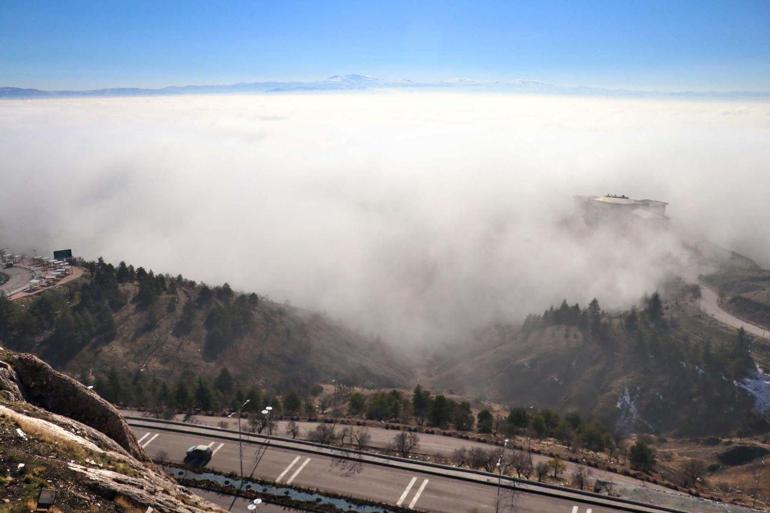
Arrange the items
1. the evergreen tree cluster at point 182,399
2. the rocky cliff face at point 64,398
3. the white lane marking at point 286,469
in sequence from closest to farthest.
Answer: the rocky cliff face at point 64,398, the white lane marking at point 286,469, the evergreen tree cluster at point 182,399

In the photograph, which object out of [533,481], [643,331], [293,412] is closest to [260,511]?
[533,481]

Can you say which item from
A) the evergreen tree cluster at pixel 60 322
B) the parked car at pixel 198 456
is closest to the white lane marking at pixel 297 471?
the parked car at pixel 198 456

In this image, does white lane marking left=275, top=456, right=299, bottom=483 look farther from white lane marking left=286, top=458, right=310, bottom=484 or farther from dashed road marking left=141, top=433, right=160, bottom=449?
dashed road marking left=141, top=433, right=160, bottom=449

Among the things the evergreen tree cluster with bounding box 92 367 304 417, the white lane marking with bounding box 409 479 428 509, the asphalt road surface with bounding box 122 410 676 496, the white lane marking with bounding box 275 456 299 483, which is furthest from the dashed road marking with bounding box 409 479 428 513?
the evergreen tree cluster with bounding box 92 367 304 417

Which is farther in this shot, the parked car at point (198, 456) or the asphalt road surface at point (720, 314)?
the asphalt road surface at point (720, 314)

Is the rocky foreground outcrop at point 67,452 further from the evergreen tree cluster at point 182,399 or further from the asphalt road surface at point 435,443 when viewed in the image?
the evergreen tree cluster at point 182,399

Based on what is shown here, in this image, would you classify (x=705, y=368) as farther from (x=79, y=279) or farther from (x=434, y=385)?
(x=79, y=279)
